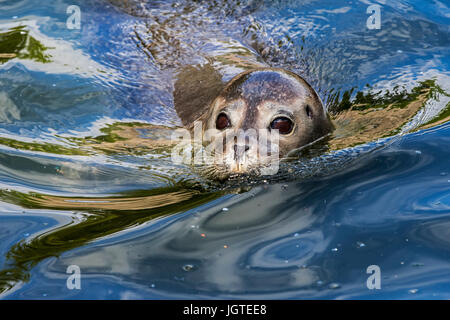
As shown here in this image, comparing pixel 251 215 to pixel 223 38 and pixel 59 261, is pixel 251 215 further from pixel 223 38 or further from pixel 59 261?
pixel 223 38

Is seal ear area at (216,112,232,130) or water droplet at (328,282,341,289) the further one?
seal ear area at (216,112,232,130)

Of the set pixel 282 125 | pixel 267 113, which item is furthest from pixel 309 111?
pixel 267 113

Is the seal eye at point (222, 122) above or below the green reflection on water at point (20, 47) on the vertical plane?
below

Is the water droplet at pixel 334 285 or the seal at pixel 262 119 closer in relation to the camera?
the water droplet at pixel 334 285

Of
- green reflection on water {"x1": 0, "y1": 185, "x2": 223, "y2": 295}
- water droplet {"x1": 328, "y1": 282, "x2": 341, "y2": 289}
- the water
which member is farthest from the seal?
water droplet {"x1": 328, "y1": 282, "x2": 341, "y2": 289}

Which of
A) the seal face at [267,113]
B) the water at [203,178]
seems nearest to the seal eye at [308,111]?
the seal face at [267,113]

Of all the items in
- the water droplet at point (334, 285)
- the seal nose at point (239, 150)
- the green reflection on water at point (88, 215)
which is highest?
the seal nose at point (239, 150)

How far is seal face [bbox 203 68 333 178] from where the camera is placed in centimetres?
481

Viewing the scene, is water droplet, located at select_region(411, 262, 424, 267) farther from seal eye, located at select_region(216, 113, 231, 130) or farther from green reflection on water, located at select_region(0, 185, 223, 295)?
seal eye, located at select_region(216, 113, 231, 130)

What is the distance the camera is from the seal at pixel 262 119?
4633 mm

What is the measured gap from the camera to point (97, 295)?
10.7 feet

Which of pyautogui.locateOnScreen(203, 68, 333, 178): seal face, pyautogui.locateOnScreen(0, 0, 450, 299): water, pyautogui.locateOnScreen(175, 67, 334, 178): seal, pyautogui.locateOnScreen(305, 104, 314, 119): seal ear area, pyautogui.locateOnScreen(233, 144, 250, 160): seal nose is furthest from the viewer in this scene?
pyautogui.locateOnScreen(305, 104, 314, 119): seal ear area

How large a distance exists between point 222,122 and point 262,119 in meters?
Answer: 0.32

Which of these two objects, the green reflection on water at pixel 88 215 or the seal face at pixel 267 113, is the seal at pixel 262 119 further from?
the green reflection on water at pixel 88 215
